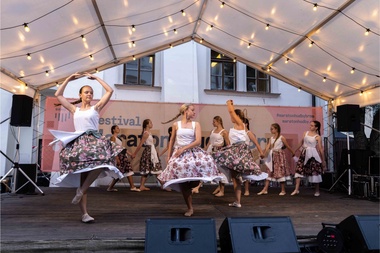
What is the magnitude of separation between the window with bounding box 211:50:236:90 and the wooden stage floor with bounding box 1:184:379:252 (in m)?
6.17

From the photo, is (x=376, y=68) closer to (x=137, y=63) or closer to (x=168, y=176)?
(x=168, y=176)

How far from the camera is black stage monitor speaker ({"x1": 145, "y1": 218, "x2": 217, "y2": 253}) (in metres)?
2.26

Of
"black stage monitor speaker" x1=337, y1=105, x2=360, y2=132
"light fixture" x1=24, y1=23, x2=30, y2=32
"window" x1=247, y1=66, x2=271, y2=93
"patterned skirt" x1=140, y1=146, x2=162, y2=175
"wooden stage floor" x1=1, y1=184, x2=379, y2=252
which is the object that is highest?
"window" x1=247, y1=66, x2=271, y2=93

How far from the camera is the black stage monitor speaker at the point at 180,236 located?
226cm

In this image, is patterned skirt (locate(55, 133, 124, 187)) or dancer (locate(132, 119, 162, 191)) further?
dancer (locate(132, 119, 162, 191))

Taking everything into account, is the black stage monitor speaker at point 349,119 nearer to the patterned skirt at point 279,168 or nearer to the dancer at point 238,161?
the patterned skirt at point 279,168

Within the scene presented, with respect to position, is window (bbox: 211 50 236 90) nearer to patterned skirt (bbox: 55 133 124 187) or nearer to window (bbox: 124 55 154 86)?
window (bbox: 124 55 154 86)

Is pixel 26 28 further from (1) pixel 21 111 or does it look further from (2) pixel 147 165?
(2) pixel 147 165

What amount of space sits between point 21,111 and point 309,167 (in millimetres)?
5967

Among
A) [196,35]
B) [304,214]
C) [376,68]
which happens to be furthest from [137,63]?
[304,214]

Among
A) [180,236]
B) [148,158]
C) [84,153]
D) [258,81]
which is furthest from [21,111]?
[258,81]

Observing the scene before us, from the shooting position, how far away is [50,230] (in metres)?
2.93

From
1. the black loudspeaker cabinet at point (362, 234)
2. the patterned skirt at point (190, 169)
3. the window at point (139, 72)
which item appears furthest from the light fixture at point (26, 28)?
the window at point (139, 72)

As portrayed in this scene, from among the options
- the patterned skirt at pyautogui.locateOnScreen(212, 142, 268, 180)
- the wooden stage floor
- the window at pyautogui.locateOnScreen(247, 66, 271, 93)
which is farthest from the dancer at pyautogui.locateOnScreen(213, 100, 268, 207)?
the window at pyautogui.locateOnScreen(247, 66, 271, 93)
